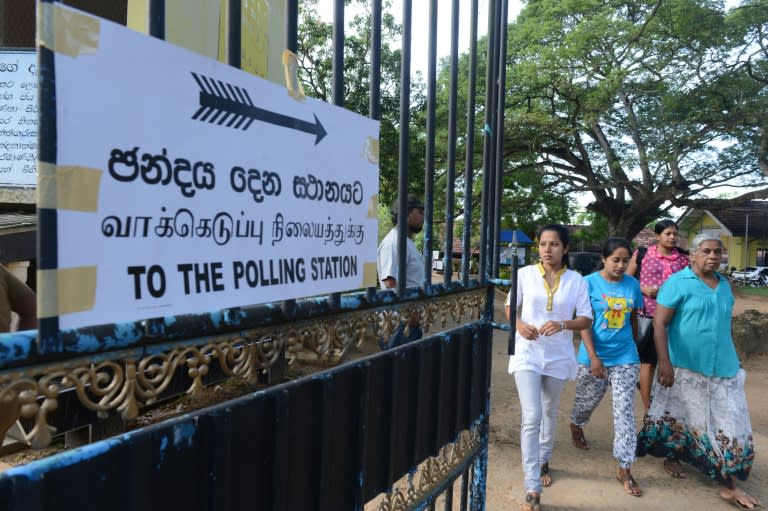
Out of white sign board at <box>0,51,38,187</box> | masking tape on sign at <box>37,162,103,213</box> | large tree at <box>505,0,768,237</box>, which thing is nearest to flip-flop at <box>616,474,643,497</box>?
masking tape on sign at <box>37,162,103,213</box>

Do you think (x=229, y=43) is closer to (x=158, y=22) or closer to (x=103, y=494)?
(x=158, y=22)

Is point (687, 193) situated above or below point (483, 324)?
above

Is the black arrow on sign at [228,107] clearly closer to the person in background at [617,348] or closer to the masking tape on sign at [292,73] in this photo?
the masking tape on sign at [292,73]

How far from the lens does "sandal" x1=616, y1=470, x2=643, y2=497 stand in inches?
133

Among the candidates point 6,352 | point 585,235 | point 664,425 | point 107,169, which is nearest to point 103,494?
point 6,352

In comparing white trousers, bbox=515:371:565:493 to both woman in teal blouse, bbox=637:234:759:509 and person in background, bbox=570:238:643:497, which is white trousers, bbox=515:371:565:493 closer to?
person in background, bbox=570:238:643:497

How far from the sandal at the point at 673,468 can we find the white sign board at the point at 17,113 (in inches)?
225

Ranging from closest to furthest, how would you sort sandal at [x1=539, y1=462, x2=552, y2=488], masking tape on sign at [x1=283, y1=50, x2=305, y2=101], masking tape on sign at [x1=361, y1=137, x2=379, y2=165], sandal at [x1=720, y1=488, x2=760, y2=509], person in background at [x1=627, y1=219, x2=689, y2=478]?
1. masking tape on sign at [x1=283, y1=50, x2=305, y2=101]
2. masking tape on sign at [x1=361, y1=137, x2=379, y2=165]
3. sandal at [x1=720, y1=488, x2=760, y2=509]
4. sandal at [x1=539, y1=462, x2=552, y2=488]
5. person in background at [x1=627, y1=219, x2=689, y2=478]

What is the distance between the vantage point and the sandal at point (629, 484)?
3387 millimetres

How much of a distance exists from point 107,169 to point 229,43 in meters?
0.43

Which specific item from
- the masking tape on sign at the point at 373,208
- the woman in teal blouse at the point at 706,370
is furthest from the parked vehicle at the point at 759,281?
the masking tape on sign at the point at 373,208

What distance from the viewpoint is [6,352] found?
80cm

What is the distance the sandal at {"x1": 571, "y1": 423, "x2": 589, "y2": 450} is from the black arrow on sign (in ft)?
12.1

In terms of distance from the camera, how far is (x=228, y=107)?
1105 millimetres
